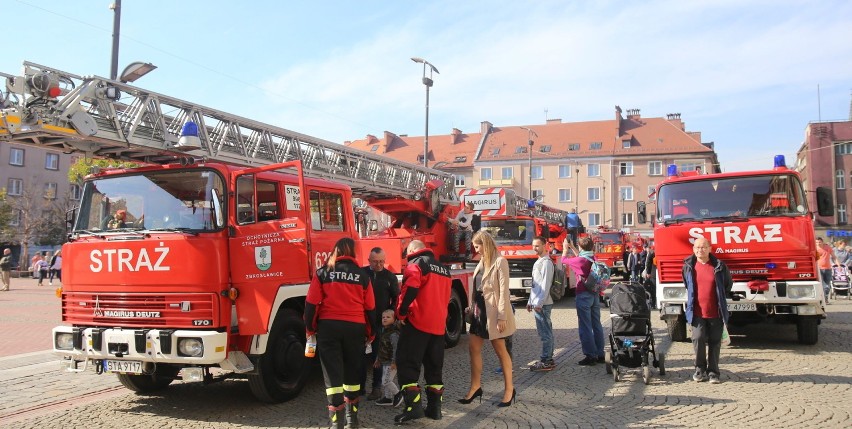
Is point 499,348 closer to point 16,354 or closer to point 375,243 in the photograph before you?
point 375,243

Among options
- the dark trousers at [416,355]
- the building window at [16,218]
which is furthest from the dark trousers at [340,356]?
the building window at [16,218]

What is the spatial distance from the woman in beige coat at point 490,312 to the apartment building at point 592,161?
53.7 metres

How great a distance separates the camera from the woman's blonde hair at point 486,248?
634 centimetres

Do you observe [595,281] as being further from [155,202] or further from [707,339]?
[155,202]

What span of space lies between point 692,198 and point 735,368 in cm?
276

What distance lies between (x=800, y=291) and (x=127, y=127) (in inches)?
346

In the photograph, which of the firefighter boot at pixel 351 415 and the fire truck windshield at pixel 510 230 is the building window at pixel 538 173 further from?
the firefighter boot at pixel 351 415

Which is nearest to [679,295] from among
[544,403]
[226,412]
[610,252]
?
[544,403]

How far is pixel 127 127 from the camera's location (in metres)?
6.64

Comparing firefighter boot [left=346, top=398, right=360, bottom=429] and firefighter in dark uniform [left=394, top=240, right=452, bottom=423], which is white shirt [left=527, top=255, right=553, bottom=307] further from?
firefighter boot [left=346, top=398, right=360, bottom=429]

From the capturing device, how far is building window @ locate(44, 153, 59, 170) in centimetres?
5025

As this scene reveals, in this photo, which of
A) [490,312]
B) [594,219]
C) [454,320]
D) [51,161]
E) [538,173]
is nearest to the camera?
[490,312]

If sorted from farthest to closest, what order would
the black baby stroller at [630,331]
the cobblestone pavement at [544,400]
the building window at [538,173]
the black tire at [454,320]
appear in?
1. the building window at [538,173]
2. the black tire at [454,320]
3. the black baby stroller at [630,331]
4. the cobblestone pavement at [544,400]

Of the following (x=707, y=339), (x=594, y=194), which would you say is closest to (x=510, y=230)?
(x=707, y=339)
